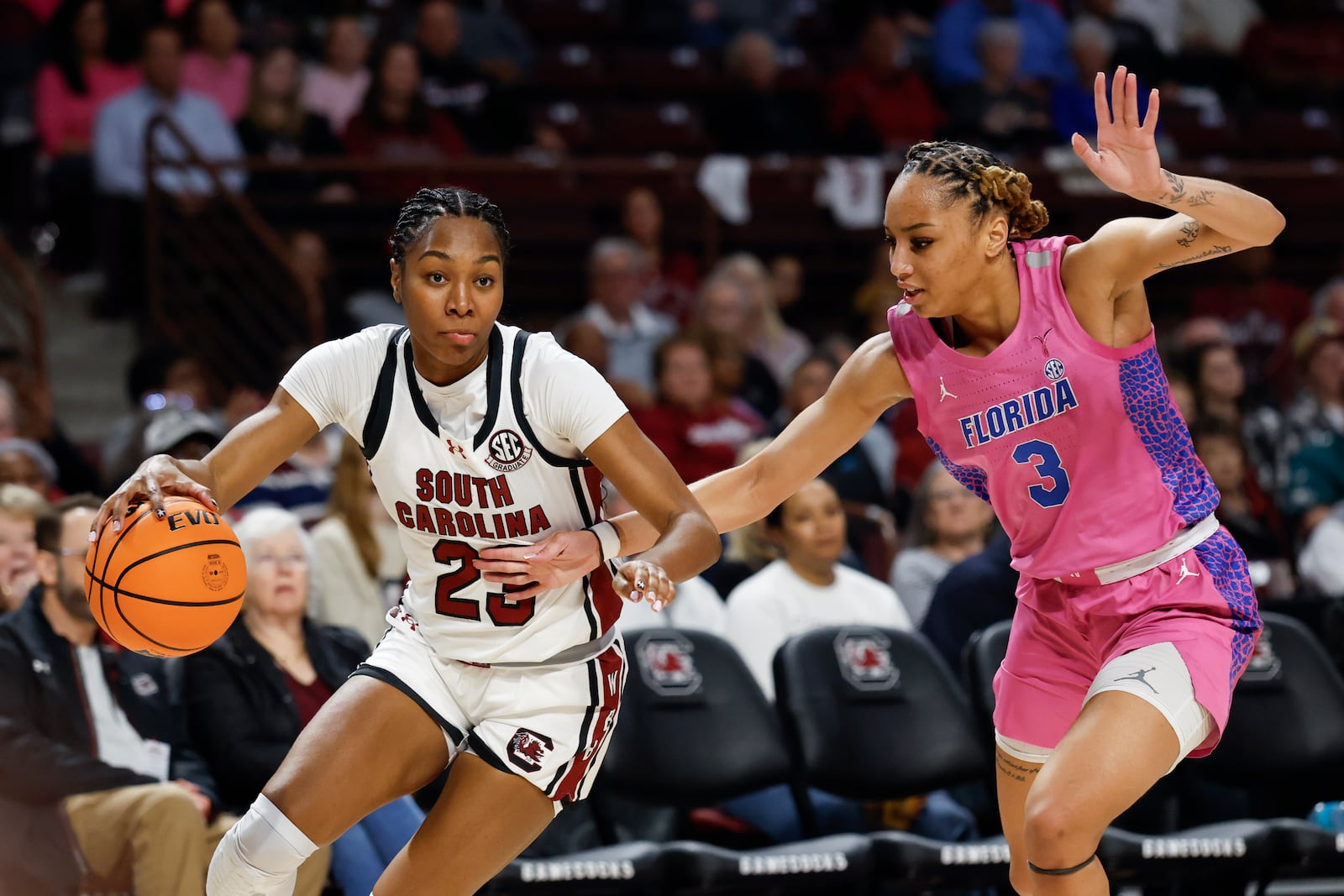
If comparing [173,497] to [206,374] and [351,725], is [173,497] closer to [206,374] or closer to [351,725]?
[351,725]

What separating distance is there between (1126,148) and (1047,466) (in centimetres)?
75

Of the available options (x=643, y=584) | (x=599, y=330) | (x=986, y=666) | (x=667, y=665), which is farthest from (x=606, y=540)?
(x=599, y=330)

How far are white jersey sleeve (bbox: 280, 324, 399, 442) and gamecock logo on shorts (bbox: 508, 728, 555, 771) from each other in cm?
80

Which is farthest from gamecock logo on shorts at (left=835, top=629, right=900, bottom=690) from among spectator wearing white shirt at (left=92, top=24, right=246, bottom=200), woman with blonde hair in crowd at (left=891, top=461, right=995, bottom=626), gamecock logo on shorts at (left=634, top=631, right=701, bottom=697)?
spectator wearing white shirt at (left=92, top=24, right=246, bottom=200)

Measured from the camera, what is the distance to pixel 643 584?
3447 millimetres

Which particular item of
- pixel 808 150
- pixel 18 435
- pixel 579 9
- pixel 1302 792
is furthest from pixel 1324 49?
pixel 18 435

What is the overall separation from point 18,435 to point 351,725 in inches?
A: 185

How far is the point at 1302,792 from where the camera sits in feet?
22.0

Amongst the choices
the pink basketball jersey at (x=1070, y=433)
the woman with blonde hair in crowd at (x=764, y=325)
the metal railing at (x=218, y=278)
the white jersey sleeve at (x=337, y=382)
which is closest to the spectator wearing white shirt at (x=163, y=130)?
the metal railing at (x=218, y=278)

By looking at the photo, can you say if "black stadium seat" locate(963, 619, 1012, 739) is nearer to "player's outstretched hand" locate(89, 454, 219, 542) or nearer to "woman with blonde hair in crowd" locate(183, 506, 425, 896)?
"woman with blonde hair in crowd" locate(183, 506, 425, 896)

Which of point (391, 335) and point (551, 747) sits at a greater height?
point (391, 335)

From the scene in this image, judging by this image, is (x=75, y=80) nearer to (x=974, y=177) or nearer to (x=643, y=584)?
(x=974, y=177)

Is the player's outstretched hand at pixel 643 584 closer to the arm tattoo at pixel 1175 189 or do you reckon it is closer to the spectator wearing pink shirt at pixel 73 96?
the arm tattoo at pixel 1175 189

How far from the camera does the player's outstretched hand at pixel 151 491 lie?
3.73 meters
